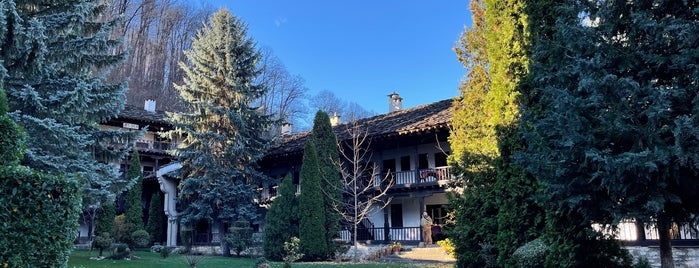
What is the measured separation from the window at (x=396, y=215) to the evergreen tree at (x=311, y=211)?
567 centimetres

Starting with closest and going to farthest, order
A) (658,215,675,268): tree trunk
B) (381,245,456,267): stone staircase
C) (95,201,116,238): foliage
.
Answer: (658,215,675,268): tree trunk
(381,245,456,267): stone staircase
(95,201,116,238): foliage

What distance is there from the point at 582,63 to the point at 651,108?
40.0 inches

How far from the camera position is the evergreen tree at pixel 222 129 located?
2167 cm

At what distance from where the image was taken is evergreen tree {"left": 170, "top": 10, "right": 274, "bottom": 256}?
21.7 m

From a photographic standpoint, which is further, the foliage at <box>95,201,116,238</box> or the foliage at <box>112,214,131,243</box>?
the foliage at <box>95,201,116,238</box>

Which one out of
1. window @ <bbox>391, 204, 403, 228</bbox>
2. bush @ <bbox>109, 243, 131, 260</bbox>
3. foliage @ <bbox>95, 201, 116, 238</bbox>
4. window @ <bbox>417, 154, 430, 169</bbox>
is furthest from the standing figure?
foliage @ <bbox>95, 201, 116, 238</bbox>

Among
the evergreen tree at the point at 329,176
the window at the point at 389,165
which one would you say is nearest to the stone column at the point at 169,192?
the evergreen tree at the point at 329,176

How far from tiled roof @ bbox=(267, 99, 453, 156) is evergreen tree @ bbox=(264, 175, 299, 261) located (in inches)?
171

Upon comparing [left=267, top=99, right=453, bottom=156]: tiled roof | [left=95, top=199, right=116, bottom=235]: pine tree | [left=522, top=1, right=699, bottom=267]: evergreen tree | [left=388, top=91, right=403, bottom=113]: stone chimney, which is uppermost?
[left=388, top=91, right=403, bottom=113]: stone chimney

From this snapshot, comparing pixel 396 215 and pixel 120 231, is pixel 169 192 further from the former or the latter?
pixel 396 215

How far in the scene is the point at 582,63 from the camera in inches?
249

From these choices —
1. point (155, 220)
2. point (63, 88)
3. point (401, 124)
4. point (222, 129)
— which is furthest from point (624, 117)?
point (155, 220)

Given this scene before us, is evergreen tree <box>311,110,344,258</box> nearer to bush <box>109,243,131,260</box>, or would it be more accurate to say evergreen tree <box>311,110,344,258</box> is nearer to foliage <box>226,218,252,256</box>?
foliage <box>226,218,252,256</box>

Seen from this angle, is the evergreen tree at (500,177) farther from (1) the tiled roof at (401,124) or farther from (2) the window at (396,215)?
(2) the window at (396,215)
